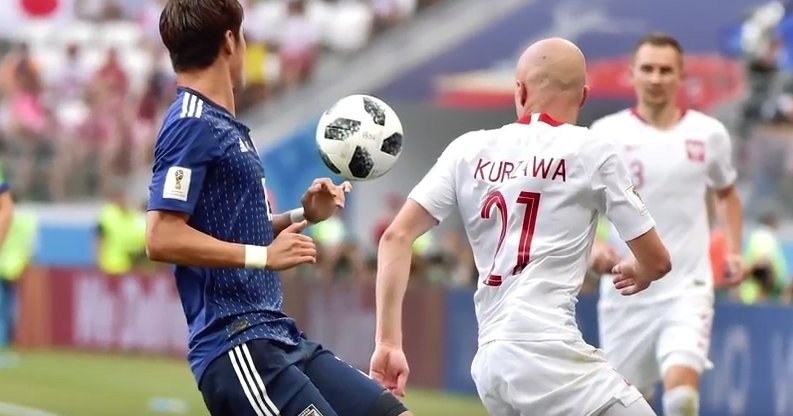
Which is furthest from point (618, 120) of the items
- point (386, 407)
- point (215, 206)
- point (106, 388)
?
point (106, 388)

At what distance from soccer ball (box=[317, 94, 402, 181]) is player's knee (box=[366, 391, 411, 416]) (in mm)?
Result: 898

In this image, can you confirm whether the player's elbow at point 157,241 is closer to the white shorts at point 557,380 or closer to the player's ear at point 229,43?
the player's ear at point 229,43

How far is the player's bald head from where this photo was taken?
258 inches

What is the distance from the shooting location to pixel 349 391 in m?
6.29

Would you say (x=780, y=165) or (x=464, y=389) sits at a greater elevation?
(x=780, y=165)

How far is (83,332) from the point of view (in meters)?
22.4

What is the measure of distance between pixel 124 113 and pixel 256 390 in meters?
19.9

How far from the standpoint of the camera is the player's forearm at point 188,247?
5859mm

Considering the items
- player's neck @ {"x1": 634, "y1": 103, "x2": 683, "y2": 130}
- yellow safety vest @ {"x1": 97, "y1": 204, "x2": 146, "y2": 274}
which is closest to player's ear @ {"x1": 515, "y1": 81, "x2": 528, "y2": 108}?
player's neck @ {"x1": 634, "y1": 103, "x2": 683, "y2": 130}

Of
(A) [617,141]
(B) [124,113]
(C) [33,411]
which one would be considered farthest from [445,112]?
(A) [617,141]

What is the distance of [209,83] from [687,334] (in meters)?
4.22

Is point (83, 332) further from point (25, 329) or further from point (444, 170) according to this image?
point (444, 170)

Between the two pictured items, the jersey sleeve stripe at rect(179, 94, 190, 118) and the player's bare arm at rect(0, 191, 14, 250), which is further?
the player's bare arm at rect(0, 191, 14, 250)

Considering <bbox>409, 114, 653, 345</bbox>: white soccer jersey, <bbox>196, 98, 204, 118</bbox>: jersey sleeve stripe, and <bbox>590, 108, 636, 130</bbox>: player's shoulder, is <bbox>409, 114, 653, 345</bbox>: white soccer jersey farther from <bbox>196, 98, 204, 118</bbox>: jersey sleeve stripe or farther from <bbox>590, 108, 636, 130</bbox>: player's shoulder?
<bbox>590, 108, 636, 130</bbox>: player's shoulder
